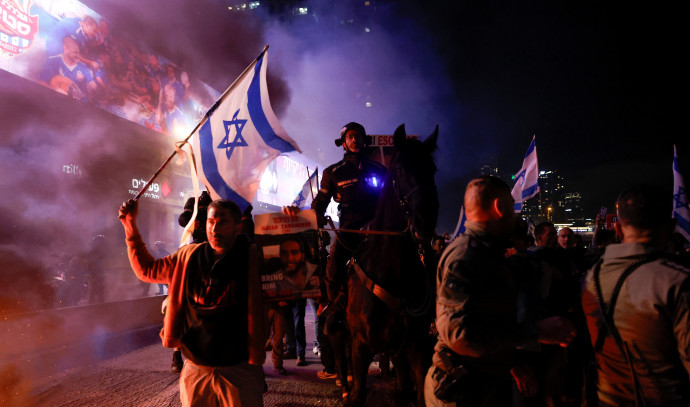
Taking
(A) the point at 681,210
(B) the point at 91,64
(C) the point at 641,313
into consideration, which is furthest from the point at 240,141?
(B) the point at 91,64

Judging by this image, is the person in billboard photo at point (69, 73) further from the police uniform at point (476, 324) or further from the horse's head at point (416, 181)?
the police uniform at point (476, 324)

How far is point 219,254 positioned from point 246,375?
0.97 metres

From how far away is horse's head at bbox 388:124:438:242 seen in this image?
3555 millimetres

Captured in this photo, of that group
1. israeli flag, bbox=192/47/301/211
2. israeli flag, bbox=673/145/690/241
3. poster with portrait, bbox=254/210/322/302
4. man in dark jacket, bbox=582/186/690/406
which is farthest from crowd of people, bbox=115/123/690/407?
israeli flag, bbox=673/145/690/241

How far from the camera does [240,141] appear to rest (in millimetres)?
3900

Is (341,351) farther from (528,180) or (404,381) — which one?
(528,180)

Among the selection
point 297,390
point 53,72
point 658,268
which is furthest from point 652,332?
point 53,72

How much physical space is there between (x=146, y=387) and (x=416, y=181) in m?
5.18

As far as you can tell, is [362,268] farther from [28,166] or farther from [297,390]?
[28,166]

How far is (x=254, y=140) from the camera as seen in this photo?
3.91 metres

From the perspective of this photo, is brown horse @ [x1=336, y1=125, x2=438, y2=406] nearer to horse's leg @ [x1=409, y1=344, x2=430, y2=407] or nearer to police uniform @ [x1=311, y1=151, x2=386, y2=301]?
horse's leg @ [x1=409, y1=344, x2=430, y2=407]

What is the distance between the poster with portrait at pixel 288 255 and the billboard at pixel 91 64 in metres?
18.2

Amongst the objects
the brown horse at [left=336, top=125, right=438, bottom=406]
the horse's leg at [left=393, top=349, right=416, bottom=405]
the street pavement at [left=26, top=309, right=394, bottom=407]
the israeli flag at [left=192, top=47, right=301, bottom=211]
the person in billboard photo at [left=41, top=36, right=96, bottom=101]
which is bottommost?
the street pavement at [left=26, top=309, right=394, bottom=407]

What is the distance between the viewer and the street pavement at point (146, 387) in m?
4.91
